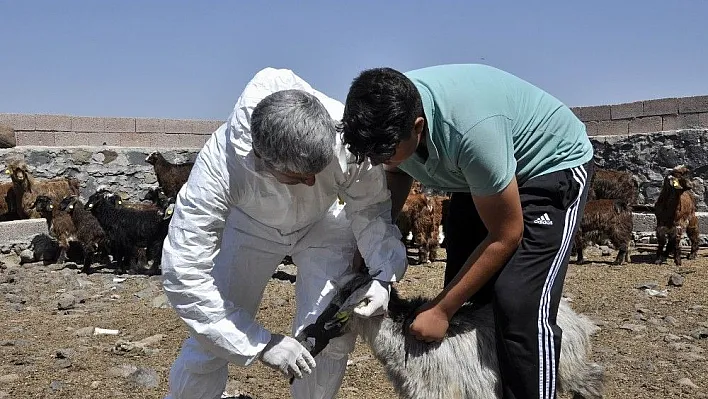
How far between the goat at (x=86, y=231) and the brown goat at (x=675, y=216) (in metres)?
7.11

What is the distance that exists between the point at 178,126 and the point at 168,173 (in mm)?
3093

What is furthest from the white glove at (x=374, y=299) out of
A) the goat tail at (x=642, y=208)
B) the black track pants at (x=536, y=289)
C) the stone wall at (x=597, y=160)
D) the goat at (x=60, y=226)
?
the stone wall at (x=597, y=160)

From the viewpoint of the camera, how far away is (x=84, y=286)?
29.8ft

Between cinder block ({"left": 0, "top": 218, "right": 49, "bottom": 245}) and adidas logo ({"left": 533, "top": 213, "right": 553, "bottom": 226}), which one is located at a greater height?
adidas logo ({"left": 533, "top": 213, "right": 553, "bottom": 226})

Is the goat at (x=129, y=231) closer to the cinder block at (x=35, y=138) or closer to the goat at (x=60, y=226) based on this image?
the goat at (x=60, y=226)

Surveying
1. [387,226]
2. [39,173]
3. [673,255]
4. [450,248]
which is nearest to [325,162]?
[387,226]

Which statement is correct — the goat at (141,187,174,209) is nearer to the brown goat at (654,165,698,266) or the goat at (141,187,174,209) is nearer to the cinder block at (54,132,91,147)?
the cinder block at (54,132,91,147)

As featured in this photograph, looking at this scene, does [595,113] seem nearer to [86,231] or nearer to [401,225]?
[401,225]

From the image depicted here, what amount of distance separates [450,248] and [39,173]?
36.1 ft

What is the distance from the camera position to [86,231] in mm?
10188

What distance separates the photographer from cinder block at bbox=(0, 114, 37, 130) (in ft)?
46.5

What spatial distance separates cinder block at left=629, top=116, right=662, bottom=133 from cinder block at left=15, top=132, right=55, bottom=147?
33.7 feet

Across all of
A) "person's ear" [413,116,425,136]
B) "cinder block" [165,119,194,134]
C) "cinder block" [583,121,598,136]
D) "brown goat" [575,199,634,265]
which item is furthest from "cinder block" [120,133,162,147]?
"person's ear" [413,116,425,136]

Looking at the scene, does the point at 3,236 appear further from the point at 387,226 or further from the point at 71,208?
the point at 387,226
